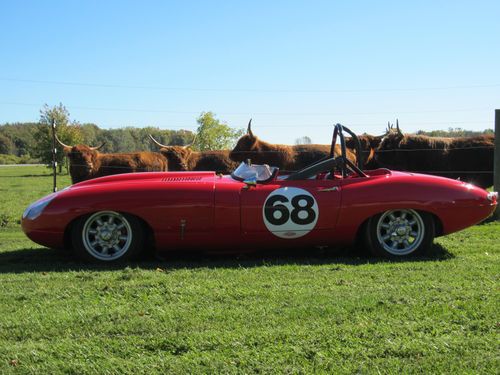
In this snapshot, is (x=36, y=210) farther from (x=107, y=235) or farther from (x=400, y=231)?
(x=400, y=231)

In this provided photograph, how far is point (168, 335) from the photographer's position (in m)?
3.53

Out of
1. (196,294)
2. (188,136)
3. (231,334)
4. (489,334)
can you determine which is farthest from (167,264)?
(188,136)

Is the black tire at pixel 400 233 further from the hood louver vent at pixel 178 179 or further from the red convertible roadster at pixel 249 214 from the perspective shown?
the hood louver vent at pixel 178 179

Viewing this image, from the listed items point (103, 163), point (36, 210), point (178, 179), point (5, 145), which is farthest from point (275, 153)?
Answer: point (5, 145)

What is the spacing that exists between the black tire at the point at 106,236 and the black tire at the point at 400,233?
2570 millimetres

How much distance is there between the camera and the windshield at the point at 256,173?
6.17 metres

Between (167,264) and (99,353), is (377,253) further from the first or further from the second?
(99,353)

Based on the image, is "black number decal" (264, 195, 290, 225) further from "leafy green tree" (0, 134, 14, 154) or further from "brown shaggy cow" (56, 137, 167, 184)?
"leafy green tree" (0, 134, 14, 154)

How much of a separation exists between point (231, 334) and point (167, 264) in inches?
93.1

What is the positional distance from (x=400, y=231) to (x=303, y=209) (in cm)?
116

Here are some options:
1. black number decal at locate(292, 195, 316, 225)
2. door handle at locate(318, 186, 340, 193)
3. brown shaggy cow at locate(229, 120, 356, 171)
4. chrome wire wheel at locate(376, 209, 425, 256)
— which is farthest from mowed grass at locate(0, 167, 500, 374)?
brown shaggy cow at locate(229, 120, 356, 171)

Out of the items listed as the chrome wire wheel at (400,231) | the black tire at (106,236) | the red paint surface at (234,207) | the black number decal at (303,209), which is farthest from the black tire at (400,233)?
the black tire at (106,236)

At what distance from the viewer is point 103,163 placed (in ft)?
45.6

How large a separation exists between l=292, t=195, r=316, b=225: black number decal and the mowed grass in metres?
0.44
